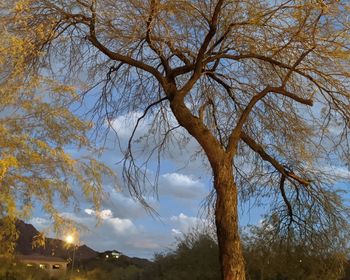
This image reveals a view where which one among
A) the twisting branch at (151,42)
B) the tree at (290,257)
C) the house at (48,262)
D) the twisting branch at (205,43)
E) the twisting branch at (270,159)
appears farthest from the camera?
the house at (48,262)

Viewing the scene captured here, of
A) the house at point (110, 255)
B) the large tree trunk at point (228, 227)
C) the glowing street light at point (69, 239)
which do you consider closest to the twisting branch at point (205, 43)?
the large tree trunk at point (228, 227)

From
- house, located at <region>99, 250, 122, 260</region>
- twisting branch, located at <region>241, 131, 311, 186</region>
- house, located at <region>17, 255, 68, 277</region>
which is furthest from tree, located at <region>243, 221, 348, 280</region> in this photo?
house, located at <region>99, 250, 122, 260</region>

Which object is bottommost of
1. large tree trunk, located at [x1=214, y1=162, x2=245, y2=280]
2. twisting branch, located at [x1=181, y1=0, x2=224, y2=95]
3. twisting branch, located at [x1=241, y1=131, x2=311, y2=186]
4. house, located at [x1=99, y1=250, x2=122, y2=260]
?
large tree trunk, located at [x1=214, y1=162, x2=245, y2=280]

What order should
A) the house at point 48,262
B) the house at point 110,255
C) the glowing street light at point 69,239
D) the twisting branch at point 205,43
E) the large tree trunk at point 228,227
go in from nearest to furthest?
the large tree trunk at point 228,227, the twisting branch at point 205,43, the glowing street light at point 69,239, the house at point 48,262, the house at point 110,255

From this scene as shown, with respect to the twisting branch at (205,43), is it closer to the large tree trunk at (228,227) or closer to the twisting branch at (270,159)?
the large tree trunk at (228,227)

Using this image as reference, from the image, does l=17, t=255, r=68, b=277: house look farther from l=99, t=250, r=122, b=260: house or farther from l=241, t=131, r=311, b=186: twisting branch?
l=241, t=131, r=311, b=186: twisting branch

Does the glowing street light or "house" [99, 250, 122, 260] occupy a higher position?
"house" [99, 250, 122, 260]

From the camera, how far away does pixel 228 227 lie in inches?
420

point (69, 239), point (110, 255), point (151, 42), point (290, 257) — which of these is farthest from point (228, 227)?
point (110, 255)

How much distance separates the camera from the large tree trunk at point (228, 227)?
10500 millimetres

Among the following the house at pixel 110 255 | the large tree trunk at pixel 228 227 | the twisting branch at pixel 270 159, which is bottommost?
the large tree trunk at pixel 228 227

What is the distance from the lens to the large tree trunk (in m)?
10.5

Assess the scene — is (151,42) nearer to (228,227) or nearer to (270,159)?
(228,227)

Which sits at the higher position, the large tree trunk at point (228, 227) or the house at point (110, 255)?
the house at point (110, 255)
